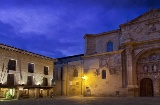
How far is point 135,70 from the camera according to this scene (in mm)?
31062

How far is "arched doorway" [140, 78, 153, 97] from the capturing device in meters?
29.9

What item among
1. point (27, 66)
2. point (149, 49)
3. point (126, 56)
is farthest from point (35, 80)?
point (149, 49)

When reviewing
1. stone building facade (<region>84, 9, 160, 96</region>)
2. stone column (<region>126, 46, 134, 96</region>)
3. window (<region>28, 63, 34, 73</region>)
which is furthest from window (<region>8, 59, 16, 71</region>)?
stone column (<region>126, 46, 134, 96</region>)

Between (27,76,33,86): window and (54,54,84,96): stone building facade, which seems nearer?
(27,76,33,86): window

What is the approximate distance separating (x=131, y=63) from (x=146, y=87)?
439 centimetres

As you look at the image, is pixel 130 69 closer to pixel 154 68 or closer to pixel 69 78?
pixel 154 68

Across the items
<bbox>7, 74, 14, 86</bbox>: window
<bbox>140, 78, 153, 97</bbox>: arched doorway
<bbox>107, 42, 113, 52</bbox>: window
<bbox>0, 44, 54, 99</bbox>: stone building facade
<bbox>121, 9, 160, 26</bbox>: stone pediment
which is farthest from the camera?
<bbox>107, 42, 113, 52</bbox>: window

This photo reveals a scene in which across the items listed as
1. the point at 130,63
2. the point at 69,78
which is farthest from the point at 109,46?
the point at 69,78

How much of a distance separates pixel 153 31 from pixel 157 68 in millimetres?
5784

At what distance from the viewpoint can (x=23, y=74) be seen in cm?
2958

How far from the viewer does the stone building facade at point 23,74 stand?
87.9 feet

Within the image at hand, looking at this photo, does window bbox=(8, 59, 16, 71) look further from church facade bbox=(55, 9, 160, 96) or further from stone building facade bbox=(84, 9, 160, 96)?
stone building facade bbox=(84, 9, 160, 96)

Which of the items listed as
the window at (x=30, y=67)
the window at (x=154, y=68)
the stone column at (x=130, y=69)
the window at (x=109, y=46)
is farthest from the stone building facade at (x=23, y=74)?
the window at (x=154, y=68)

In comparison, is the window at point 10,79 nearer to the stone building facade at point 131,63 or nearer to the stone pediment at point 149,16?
the stone building facade at point 131,63
